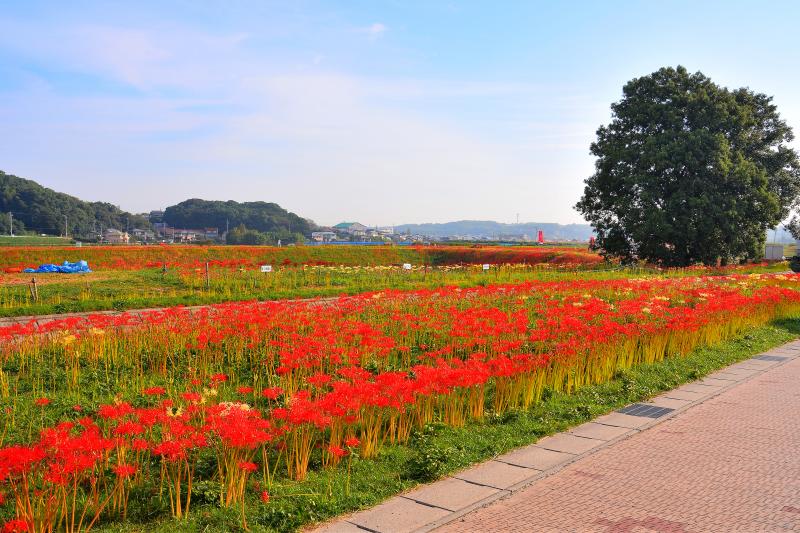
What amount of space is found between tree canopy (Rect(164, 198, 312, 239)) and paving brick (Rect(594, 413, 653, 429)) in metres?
101

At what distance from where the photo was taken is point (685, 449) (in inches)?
253

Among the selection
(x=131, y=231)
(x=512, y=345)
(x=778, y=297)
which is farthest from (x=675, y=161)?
(x=131, y=231)

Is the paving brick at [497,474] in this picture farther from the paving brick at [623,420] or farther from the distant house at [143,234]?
the distant house at [143,234]

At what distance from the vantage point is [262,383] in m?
8.41

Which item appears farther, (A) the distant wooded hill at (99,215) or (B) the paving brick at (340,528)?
(A) the distant wooded hill at (99,215)

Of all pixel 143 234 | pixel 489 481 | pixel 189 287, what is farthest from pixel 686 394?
pixel 143 234

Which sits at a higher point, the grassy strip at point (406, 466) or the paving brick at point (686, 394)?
the grassy strip at point (406, 466)

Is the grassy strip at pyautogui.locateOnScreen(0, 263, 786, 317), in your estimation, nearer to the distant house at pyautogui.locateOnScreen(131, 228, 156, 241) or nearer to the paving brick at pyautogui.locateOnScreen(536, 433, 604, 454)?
the paving brick at pyautogui.locateOnScreen(536, 433, 604, 454)

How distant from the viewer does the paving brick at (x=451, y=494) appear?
4.93 metres

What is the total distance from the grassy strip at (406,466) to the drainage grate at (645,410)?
13 centimetres

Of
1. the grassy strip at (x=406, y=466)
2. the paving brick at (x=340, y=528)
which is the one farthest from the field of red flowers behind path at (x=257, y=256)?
the paving brick at (x=340, y=528)

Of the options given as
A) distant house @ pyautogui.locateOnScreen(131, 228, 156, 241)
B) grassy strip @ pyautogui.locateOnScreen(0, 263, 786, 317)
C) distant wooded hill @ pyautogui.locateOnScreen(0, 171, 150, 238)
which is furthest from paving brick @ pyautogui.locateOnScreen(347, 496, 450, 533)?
→ distant house @ pyautogui.locateOnScreen(131, 228, 156, 241)

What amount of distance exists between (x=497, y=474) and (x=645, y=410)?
3389 mm

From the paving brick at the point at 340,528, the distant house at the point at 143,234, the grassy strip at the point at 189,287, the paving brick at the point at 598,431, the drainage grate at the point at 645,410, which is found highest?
the distant house at the point at 143,234
